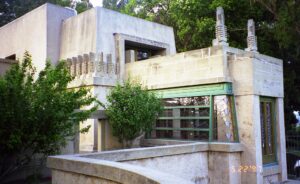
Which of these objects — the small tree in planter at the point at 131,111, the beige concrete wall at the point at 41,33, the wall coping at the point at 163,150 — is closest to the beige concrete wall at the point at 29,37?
the beige concrete wall at the point at 41,33

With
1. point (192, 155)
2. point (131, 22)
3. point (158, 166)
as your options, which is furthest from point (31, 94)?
point (131, 22)

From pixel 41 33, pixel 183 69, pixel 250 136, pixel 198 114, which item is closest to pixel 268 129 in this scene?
pixel 250 136

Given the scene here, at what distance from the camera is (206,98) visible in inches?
479

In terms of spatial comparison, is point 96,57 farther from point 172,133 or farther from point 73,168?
point 73,168

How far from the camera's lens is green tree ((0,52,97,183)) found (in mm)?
6750

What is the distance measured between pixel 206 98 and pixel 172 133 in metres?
2.16

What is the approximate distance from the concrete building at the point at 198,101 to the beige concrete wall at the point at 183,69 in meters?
0.04

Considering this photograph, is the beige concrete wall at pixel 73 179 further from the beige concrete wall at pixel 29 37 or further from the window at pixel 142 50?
the window at pixel 142 50

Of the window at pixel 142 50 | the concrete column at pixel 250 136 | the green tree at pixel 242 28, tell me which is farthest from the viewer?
the green tree at pixel 242 28

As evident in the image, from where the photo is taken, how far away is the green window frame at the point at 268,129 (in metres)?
12.3

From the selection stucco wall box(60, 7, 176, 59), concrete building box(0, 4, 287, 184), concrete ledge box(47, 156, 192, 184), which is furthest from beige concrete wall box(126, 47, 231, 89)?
concrete ledge box(47, 156, 192, 184)

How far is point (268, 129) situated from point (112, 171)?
352 inches

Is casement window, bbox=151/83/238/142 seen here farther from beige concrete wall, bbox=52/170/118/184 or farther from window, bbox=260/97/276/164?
beige concrete wall, bbox=52/170/118/184

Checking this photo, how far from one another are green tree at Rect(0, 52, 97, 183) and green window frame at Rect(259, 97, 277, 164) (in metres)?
7.23
